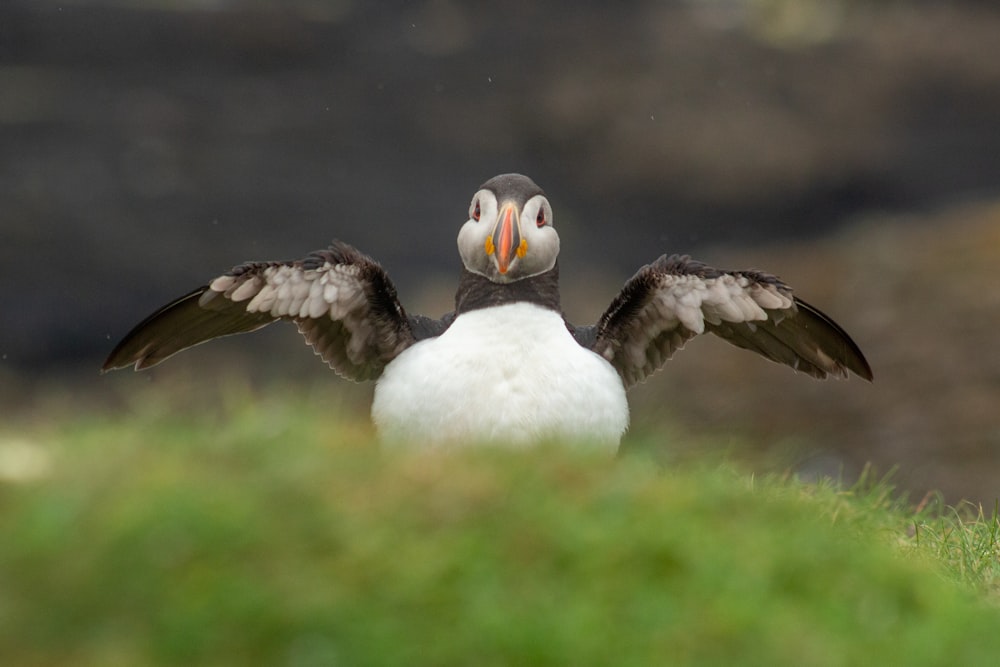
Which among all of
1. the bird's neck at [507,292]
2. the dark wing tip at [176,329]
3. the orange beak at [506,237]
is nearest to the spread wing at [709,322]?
the bird's neck at [507,292]

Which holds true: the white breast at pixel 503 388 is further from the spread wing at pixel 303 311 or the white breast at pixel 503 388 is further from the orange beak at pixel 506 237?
the spread wing at pixel 303 311

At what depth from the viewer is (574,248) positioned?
18406 millimetres

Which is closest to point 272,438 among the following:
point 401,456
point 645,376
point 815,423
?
point 401,456

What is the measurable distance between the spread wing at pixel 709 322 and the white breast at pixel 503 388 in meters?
0.54

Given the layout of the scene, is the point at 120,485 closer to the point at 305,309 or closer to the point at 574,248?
the point at 305,309

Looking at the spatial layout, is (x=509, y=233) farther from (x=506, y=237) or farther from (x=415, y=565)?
(x=415, y=565)

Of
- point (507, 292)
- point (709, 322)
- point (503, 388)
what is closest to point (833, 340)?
point (709, 322)

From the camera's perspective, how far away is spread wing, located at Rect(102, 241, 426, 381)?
6105mm

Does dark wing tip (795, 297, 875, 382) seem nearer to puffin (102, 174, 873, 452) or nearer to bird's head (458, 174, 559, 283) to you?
puffin (102, 174, 873, 452)

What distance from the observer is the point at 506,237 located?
19.4 feet

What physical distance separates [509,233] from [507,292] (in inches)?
11.6

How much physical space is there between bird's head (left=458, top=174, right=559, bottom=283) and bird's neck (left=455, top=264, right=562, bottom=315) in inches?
1.1

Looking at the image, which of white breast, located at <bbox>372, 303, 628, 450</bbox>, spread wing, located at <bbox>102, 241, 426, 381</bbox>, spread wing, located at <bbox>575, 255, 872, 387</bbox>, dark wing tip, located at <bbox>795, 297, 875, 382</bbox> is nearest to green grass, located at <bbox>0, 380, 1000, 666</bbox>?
white breast, located at <bbox>372, 303, 628, 450</bbox>

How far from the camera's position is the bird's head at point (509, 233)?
595cm
